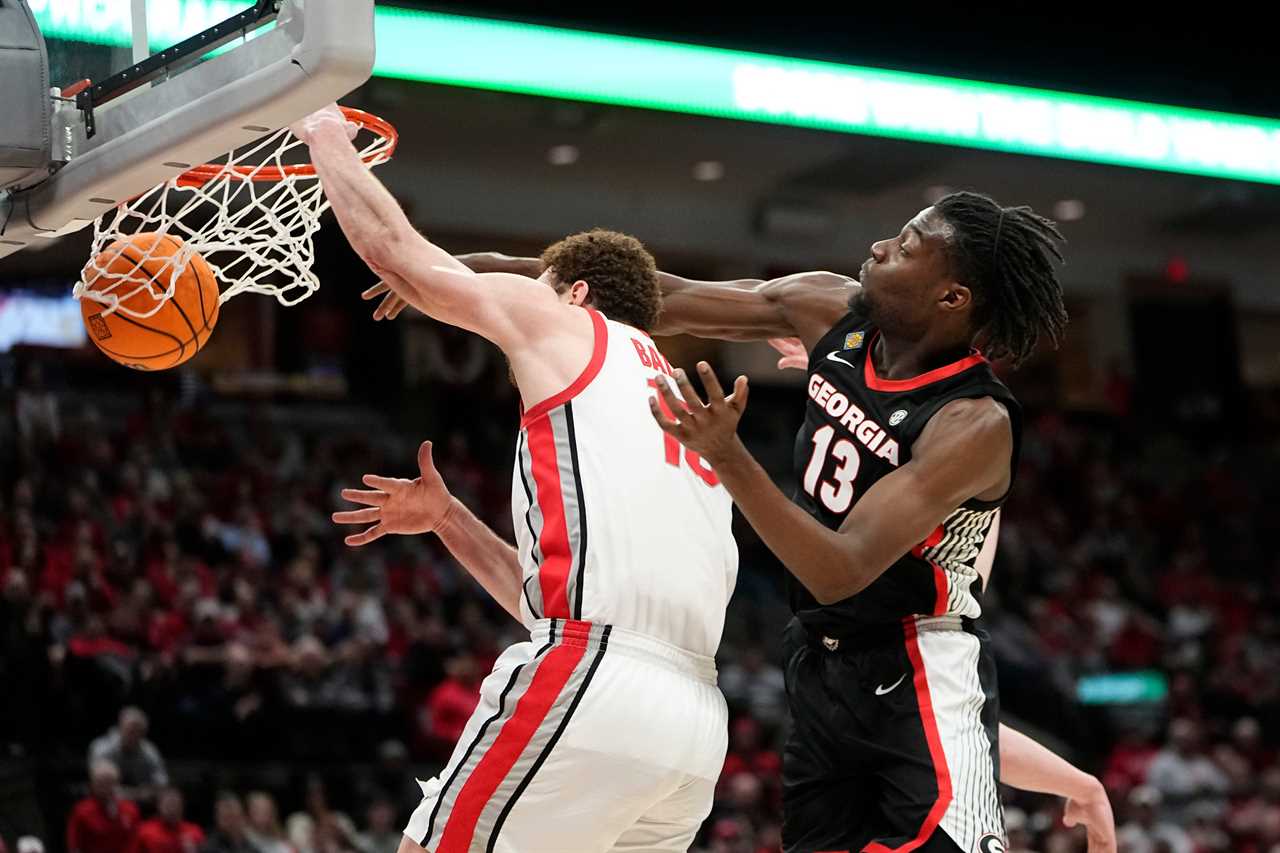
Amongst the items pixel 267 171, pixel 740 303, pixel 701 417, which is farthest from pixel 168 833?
pixel 701 417

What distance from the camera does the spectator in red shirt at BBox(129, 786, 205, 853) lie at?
331 inches

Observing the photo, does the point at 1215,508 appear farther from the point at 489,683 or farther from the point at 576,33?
the point at 489,683

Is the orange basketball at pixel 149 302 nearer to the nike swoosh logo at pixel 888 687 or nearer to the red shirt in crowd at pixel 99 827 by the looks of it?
the nike swoosh logo at pixel 888 687

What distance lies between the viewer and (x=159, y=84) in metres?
3.47

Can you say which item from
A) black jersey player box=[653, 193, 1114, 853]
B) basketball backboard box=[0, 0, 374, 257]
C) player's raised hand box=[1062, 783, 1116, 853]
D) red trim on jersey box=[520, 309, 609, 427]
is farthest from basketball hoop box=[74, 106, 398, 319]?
player's raised hand box=[1062, 783, 1116, 853]

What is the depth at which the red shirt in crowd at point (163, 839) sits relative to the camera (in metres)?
8.41

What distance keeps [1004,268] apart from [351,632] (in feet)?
26.3

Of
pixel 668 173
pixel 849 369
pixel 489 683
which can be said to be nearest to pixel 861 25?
pixel 668 173

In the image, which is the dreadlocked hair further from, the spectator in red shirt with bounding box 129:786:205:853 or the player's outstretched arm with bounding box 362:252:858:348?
the spectator in red shirt with bounding box 129:786:205:853

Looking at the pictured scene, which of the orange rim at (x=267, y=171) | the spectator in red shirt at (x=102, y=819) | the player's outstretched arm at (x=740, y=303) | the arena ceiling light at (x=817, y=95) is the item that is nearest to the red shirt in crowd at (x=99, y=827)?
the spectator in red shirt at (x=102, y=819)

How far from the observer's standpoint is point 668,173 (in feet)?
51.2

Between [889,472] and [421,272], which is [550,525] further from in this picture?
[889,472]

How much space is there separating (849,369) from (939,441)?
0.41m

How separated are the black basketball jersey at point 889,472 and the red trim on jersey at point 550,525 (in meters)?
0.64
